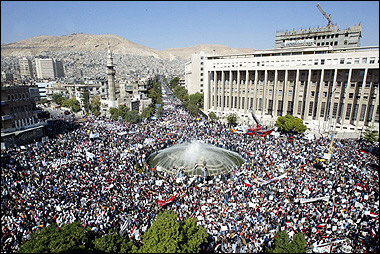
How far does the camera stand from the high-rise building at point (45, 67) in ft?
573

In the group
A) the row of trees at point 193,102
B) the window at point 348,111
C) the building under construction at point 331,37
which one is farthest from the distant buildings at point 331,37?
the row of trees at point 193,102

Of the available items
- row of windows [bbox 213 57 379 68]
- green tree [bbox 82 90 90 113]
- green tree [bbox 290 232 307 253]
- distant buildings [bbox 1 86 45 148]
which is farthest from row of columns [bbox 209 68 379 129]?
distant buildings [bbox 1 86 45 148]

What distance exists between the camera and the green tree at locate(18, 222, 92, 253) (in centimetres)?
1360

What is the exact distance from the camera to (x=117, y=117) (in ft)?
190

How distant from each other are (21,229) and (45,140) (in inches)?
783

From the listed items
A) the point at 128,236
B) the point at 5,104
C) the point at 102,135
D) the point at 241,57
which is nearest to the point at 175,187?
the point at 128,236

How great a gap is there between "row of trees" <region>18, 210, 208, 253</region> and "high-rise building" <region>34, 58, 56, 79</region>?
19382 cm

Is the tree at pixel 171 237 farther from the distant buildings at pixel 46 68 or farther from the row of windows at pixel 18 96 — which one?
the distant buildings at pixel 46 68

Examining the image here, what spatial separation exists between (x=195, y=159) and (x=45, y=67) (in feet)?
613

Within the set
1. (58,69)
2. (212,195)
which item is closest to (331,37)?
(212,195)

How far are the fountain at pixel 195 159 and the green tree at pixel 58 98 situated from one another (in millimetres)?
63086

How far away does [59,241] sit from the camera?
45.9ft

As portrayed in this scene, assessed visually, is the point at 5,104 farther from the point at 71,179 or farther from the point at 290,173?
the point at 290,173

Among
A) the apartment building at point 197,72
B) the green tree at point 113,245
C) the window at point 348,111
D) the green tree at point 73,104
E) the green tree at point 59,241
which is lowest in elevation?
the green tree at point 113,245
